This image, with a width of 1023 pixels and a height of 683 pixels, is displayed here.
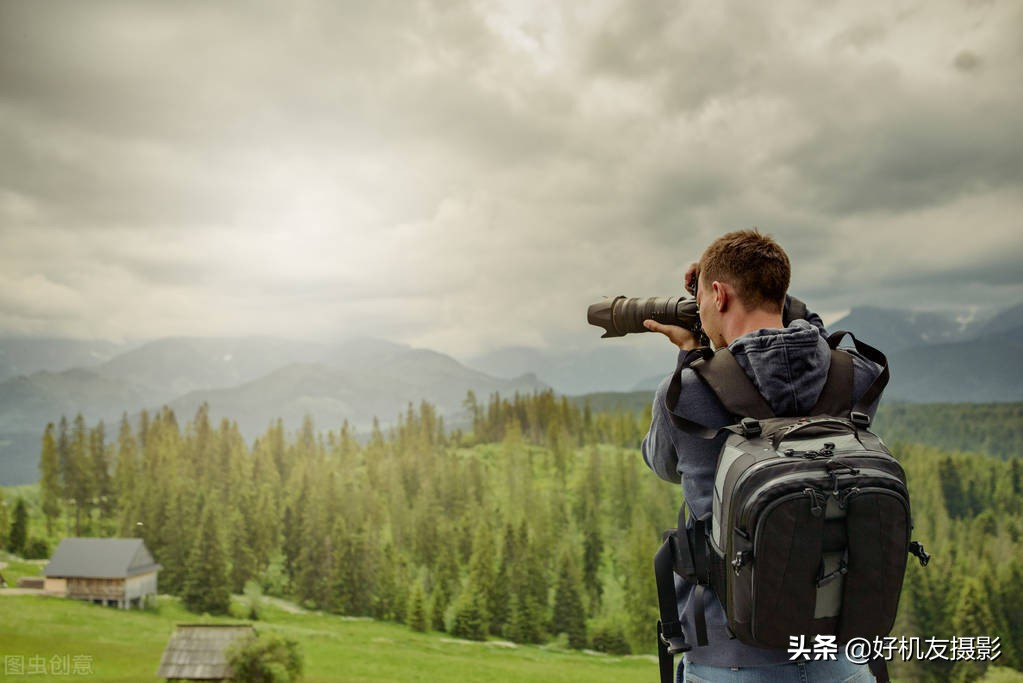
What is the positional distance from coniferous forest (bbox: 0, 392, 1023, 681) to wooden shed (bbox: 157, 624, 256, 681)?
3.97 m

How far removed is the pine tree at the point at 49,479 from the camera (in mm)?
12727

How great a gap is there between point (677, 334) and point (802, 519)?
0.70 meters

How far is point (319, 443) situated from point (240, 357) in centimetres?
301

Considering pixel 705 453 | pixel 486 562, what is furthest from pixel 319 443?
pixel 705 453

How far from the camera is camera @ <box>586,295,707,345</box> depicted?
1.93m

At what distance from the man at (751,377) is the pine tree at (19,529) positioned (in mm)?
14084

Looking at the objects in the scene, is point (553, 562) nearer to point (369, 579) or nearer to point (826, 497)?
point (369, 579)

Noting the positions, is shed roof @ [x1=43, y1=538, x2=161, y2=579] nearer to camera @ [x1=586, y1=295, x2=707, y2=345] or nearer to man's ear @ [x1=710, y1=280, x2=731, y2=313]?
camera @ [x1=586, y1=295, x2=707, y2=345]

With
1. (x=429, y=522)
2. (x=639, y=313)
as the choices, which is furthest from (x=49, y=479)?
(x=639, y=313)

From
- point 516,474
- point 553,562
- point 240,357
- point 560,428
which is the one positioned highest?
point 240,357

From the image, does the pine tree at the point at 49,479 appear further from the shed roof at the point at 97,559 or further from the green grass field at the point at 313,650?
the green grass field at the point at 313,650

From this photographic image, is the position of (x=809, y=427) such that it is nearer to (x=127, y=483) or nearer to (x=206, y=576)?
(x=206, y=576)

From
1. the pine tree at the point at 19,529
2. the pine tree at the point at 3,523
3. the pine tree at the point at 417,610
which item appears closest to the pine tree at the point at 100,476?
the pine tree at the point at 19,529

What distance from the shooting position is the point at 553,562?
17.2 metres
